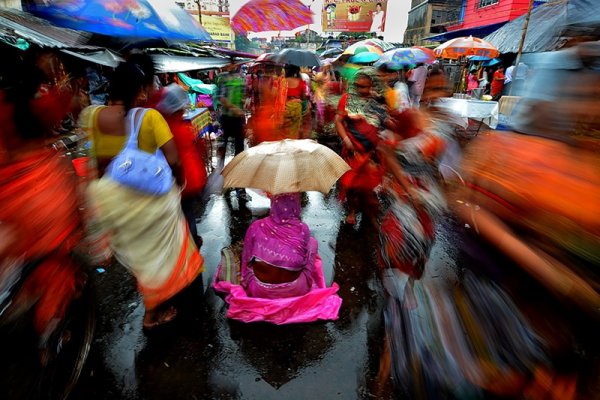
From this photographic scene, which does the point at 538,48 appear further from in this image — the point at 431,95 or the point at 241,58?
the point at 431,95

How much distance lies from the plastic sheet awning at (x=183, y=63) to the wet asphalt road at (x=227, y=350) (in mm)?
3243

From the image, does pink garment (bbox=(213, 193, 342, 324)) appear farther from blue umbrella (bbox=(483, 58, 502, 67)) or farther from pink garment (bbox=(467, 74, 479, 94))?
pink garment (bbox=(467, 74, 479, 94))

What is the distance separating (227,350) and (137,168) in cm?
151

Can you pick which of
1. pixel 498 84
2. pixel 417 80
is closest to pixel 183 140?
pixel 417 80

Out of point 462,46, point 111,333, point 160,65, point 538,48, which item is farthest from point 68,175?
point 538,48

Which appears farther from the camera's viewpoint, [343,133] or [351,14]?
[351,14]

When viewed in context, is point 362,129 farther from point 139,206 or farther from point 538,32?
point 538,32

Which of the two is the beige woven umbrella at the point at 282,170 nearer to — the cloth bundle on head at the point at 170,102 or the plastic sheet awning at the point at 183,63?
the cloth bundle on head at the point at 170,102

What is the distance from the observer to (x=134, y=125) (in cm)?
238

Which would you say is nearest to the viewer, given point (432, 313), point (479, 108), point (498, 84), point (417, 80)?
point (432, 313)

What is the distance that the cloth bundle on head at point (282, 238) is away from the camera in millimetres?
2883

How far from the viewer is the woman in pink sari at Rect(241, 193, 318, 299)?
2889 mm

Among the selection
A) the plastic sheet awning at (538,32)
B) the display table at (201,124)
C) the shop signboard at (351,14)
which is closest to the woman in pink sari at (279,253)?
the display table at (201,124)

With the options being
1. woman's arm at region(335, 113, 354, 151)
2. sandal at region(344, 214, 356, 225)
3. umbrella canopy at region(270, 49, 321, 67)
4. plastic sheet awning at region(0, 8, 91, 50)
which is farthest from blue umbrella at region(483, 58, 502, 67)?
plastic sheet awning at region(0, 8, 91, 50)
